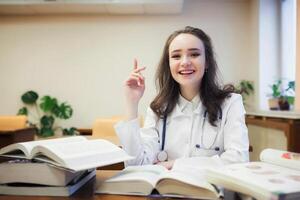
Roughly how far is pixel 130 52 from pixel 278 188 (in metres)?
4.64

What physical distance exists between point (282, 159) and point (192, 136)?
1.92 ft

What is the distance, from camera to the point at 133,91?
1.34m

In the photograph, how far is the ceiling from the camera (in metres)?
4.41

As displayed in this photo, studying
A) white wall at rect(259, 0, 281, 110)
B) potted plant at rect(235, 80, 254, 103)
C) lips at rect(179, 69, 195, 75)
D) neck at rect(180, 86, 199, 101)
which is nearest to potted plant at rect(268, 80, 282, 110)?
white wall at rect(259, 0, 281, 110)

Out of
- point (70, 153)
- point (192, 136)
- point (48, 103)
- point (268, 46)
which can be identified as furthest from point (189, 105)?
point (48, 103)

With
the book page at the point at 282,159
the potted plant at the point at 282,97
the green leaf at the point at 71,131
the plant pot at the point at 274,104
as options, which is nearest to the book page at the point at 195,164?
the book page at the point at 282,159

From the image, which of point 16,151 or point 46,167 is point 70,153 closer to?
point 46,167

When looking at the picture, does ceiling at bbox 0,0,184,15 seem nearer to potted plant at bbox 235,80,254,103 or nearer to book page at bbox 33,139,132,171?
potted plant at bbox 235,80,254,103

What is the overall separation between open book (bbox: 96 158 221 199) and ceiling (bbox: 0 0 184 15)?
3.88 m

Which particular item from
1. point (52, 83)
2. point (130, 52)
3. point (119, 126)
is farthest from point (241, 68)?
point (119, 126)

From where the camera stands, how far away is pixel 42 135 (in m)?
5.05

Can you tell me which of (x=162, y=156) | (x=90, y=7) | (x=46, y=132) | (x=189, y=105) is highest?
(x=90, y=7)

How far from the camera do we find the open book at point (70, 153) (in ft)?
2.54

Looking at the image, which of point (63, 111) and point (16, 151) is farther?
point (63, 111)
